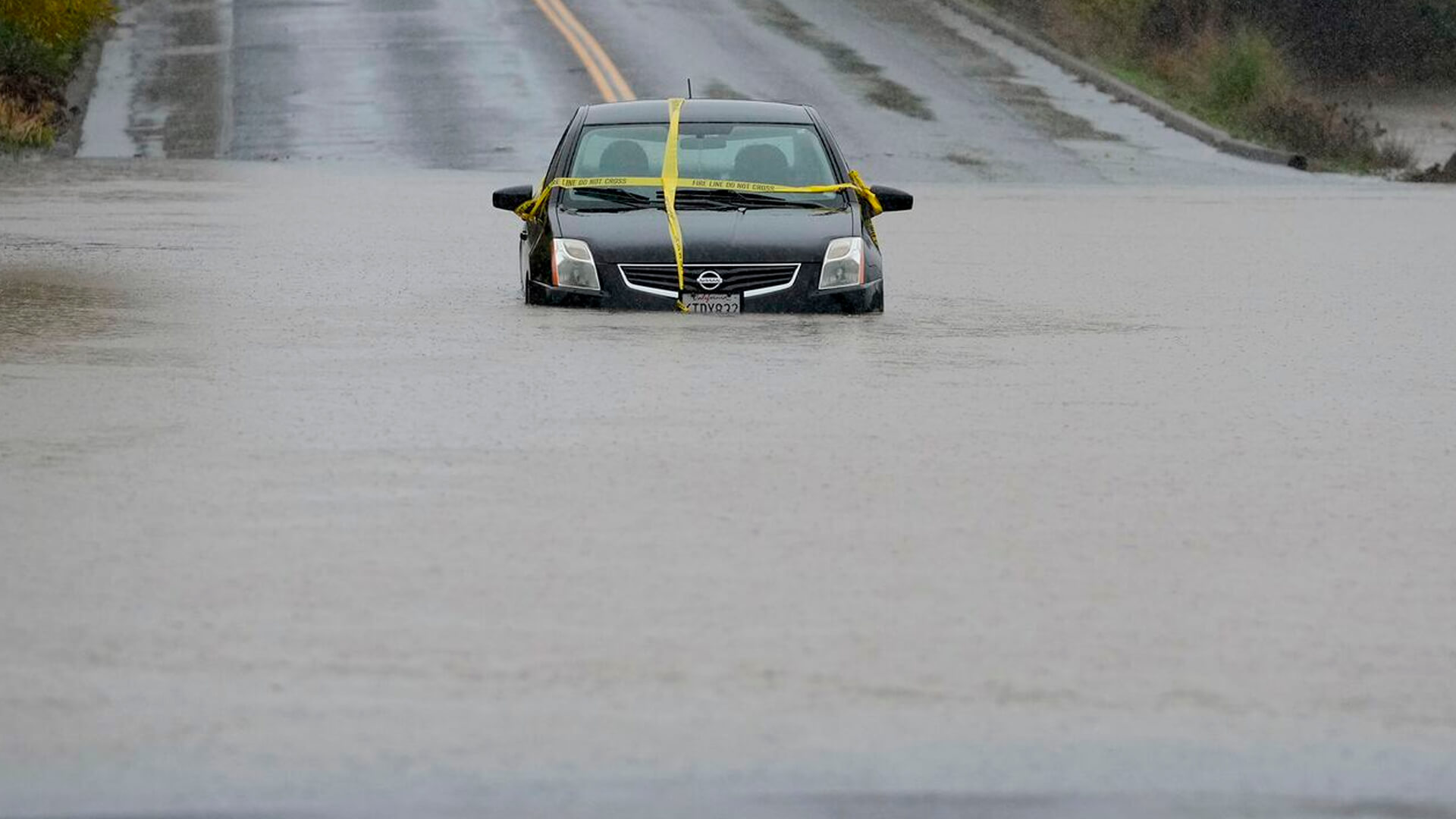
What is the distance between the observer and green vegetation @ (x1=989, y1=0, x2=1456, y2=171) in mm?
43250

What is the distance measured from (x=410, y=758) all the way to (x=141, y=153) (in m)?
27.8

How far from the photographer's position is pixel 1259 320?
16.7m

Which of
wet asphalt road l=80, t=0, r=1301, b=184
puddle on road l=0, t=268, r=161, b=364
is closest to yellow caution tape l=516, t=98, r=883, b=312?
puddle on road l=0, t=268, r=161, b=364

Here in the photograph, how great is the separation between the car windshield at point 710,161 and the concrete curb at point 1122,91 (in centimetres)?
1914

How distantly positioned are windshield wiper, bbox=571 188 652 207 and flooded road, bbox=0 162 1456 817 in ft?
2.77

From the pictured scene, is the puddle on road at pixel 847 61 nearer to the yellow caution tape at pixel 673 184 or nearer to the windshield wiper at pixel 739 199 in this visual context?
the yellow caution tape at pixel 673 184

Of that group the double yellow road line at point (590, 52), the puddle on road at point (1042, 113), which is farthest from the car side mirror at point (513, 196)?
the puddle on road at point (1042, 113)

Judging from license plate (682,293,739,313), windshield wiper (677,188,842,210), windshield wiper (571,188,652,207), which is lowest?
license plate (682,293,739,313)

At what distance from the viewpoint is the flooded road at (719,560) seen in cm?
601

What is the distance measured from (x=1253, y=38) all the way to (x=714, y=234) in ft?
95.1

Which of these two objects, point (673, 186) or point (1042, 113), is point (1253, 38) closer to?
point (1042, 113)

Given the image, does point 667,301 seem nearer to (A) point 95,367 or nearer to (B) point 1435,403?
(A) point 95,367

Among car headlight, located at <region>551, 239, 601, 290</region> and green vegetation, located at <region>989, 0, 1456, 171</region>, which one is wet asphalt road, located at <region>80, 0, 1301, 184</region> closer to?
green vegetation, located at <region>989, 0, 1456, 171</region>

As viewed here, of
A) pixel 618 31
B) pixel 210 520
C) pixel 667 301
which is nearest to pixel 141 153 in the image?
pixel 618 31
